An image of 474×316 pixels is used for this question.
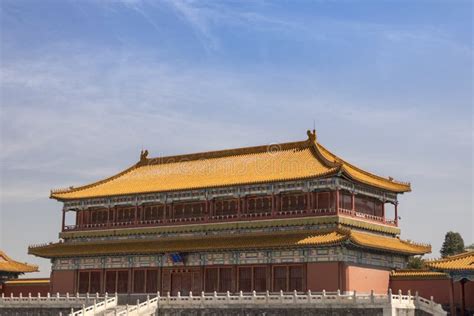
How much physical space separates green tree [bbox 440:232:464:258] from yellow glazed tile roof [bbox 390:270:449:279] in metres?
31.8

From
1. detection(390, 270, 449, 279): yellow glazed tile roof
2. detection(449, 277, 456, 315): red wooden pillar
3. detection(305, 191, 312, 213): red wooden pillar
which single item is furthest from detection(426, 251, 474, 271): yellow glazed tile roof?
detection(305, 191, 312, 213): red wooden pillar

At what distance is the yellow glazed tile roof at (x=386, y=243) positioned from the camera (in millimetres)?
54625

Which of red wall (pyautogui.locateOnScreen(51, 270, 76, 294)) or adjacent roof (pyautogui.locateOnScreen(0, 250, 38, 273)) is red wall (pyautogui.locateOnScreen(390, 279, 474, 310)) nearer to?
red wall (pyautogui.locateOnScreen(51, 270, 76, 294))

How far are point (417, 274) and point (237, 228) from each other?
13272 millimetres

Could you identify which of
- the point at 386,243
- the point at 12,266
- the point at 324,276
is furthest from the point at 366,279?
the point at 12,266

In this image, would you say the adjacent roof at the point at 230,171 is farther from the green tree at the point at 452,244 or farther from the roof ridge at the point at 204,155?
the green tree at the point at 452,244

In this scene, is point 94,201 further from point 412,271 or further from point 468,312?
point 468,312

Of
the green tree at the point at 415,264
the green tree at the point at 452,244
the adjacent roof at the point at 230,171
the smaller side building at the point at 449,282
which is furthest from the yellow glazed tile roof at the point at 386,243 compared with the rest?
the green tree at the point at 452,244

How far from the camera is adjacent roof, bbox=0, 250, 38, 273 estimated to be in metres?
72.7

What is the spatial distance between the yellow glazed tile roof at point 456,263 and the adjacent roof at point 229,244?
536 centimetres

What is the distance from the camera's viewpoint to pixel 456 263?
164 feet

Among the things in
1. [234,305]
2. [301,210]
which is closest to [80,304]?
[234,305]

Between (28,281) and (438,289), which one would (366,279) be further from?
(28,281)

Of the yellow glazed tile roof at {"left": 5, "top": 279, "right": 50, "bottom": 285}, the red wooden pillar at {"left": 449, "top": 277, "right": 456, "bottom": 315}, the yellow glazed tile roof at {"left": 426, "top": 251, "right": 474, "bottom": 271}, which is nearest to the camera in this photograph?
the yellow glazed tile roof at {"left": 426, "top": 251, "right": 474, "bottom": 271}
